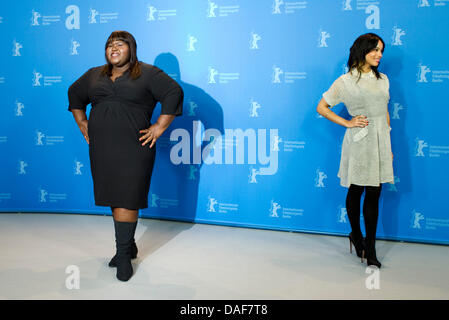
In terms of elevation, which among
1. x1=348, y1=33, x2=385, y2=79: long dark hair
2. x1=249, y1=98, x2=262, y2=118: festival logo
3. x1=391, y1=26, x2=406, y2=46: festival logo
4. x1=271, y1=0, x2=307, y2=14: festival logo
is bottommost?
x1=249, y1=98, x2=262, y2=118: festival logo

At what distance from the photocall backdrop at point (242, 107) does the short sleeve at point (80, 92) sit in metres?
1.16

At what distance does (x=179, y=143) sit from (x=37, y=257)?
153 cm

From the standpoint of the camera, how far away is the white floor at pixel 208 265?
7.53 ft

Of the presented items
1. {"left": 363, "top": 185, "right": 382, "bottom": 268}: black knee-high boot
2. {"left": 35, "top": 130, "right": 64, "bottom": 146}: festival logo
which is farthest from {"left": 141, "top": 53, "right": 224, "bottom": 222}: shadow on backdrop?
{"left": 363, "top": 185, "right": 382, "bottom": 268}: black knee-high boot

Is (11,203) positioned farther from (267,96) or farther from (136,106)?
(267,96)

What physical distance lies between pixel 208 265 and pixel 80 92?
1.39 m

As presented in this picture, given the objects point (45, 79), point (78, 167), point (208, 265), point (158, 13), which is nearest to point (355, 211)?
point (208, 265)

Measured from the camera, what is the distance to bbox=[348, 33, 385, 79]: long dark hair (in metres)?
2.59

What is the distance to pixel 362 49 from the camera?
8.60 ft

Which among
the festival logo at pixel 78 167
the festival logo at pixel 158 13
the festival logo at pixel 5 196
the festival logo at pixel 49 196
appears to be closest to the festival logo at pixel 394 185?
the festival logo at pixel 158 13

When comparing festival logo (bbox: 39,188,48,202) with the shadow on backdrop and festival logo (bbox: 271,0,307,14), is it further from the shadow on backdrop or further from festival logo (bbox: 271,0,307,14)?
festival logo (bbox: 271,0,307,14)

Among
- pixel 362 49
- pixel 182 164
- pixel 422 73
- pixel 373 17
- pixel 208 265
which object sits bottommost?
pixel 208 265

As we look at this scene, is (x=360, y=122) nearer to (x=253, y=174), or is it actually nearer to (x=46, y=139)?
(x=253, y=174)

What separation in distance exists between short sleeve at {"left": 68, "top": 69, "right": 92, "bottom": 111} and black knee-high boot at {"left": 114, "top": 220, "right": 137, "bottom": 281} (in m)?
0.82
